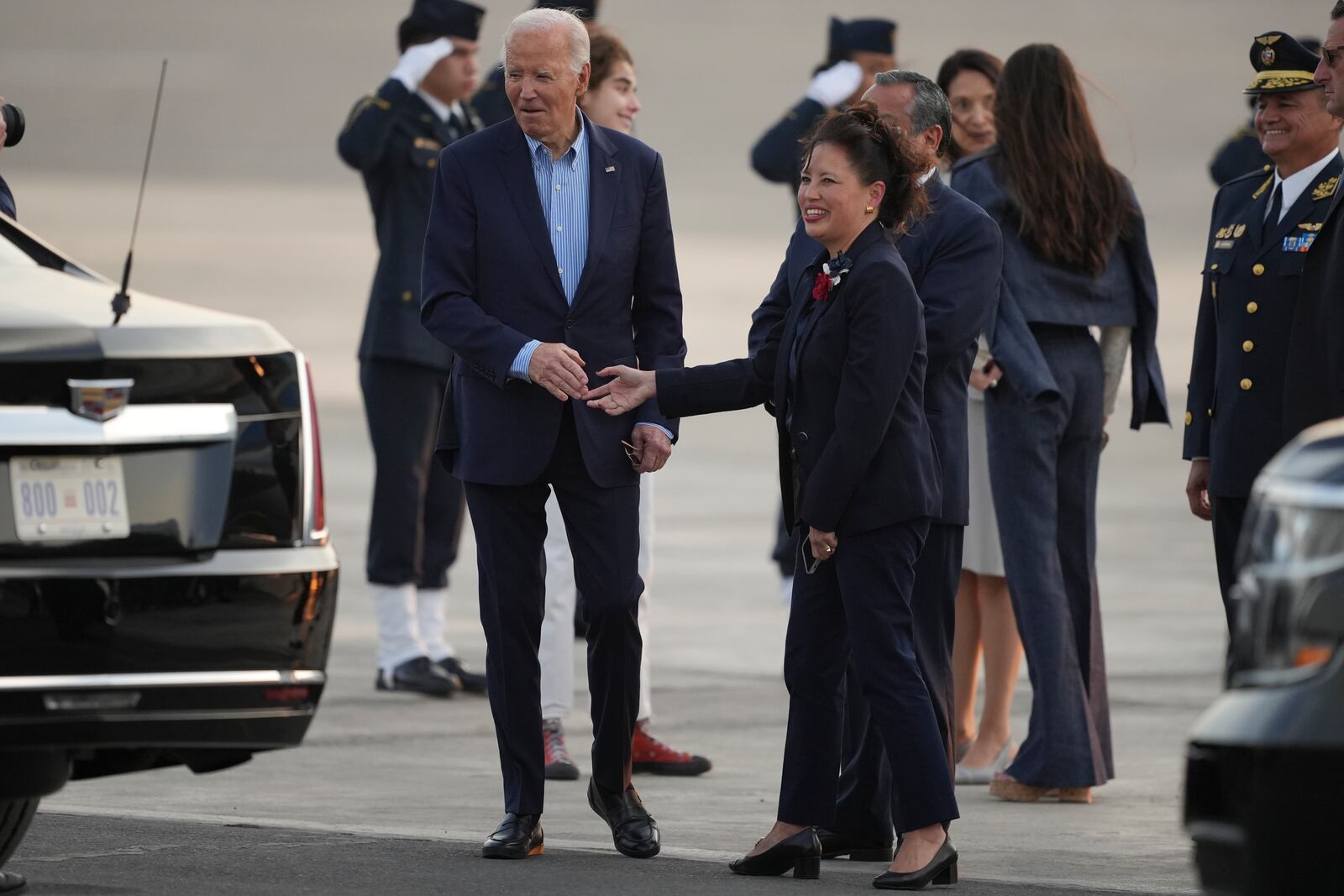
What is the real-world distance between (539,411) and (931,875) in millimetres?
1376

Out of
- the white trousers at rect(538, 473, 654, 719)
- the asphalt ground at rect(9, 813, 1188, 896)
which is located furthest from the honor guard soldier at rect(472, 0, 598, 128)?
the asphalt ground at rect(9, 813, 1188, 896)

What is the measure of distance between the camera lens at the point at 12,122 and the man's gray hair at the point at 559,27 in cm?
141

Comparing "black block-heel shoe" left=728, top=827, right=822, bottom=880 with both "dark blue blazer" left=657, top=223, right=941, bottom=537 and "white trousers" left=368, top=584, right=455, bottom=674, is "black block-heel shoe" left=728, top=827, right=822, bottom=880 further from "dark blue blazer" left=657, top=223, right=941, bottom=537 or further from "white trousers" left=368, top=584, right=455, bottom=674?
"white trousers" left=368, top=584, right=455, bottom=674

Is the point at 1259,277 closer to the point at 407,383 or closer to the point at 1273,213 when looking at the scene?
the point at 1273,213

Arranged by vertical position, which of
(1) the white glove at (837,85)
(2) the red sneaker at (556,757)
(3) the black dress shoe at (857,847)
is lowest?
(2) the red sneaker at (556,757)

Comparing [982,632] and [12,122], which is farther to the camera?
[982,632]

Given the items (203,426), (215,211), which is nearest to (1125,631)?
(203,426)

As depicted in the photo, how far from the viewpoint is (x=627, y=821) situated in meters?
5.68

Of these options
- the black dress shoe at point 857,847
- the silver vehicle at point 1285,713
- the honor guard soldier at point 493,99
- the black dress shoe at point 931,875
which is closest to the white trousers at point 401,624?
the honor guard soldier at point 493,99

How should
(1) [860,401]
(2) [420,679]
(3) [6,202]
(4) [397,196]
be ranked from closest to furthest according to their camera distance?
(1) [860,401] → (3) [6,202] → (2) [420,679] → (4) [397,196]

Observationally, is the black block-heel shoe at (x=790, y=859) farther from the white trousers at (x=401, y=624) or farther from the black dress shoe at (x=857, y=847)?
the white trousers at (x=401, y=624)

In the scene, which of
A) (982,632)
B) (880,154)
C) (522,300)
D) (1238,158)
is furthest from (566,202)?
(1238,158)

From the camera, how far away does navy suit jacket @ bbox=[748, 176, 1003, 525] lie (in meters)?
5.70

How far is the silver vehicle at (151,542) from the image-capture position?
167 inches
